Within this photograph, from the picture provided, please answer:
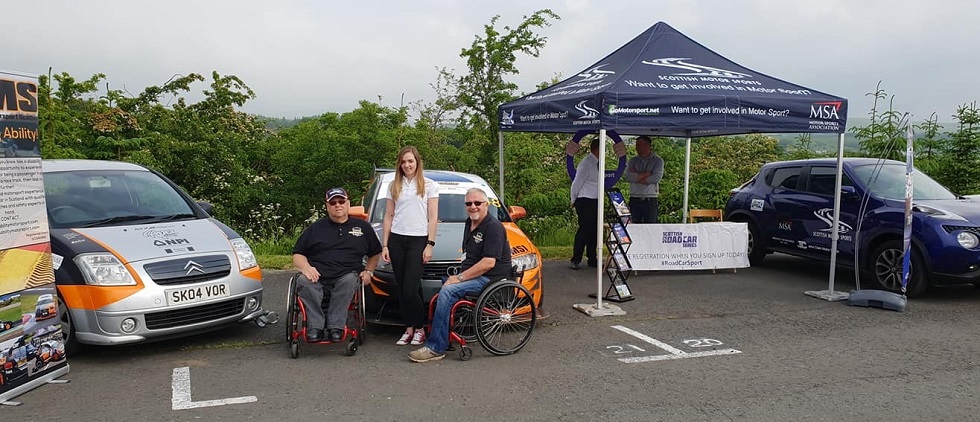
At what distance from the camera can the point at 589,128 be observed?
23.2 ft

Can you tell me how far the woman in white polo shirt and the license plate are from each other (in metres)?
1.40

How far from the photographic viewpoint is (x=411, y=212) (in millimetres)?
5895

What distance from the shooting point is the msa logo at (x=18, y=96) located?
4770mm

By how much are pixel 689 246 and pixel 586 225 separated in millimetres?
1604

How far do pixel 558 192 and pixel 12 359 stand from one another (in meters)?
9.00

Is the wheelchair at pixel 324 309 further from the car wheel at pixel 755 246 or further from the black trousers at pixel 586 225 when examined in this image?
the car wheel at pixel 755 246

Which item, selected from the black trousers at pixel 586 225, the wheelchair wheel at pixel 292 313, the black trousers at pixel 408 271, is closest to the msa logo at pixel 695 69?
the black trousers at pixel 586 225

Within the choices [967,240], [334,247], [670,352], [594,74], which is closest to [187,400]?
[334,247]

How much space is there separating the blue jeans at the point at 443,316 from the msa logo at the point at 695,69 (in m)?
4.21

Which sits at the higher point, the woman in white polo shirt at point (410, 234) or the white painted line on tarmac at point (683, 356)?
the woman in white polo shirt at point (410, 234)

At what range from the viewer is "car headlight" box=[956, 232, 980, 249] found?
7.64 m

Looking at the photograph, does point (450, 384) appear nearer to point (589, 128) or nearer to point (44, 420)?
point (44, 420)

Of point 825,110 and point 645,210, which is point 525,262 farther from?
point 645,210

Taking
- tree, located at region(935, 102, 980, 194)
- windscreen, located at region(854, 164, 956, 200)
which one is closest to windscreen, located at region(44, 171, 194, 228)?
windscreen, located at region(854, 164, 956, 200)
